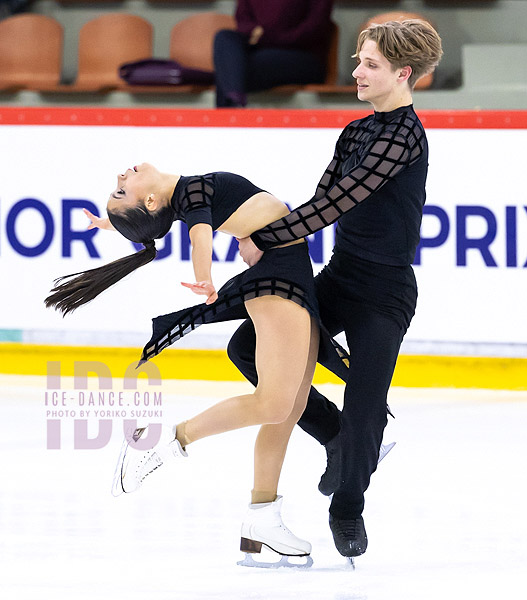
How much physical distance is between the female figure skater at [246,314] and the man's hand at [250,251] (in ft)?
0.06

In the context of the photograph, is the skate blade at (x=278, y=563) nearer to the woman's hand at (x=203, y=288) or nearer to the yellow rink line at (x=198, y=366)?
the woman's hand at (x=203, y=288)

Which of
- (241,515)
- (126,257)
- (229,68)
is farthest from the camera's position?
(229,68)

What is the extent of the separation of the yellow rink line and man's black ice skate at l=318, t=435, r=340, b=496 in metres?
2.05

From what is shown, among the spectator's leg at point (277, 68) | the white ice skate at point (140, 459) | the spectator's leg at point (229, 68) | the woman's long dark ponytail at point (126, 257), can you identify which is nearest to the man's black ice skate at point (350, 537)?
the white ice skate at point (140, 459)

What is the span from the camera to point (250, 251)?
2541 mm

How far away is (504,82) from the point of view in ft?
18.8

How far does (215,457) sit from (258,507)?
1111 millimetres

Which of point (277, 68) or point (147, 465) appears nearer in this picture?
point (147, 465)

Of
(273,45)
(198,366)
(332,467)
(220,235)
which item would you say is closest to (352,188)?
(332,467)

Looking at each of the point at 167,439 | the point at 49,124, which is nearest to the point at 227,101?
the point at 49,124

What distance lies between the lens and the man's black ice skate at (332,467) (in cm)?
271

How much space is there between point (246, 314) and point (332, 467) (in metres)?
0.46

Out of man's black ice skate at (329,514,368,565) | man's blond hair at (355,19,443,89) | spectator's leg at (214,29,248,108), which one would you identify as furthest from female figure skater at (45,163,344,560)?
spectator's leg at (214,29,248,108)

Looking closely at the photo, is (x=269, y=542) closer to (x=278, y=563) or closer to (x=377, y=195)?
(x=278, y=563)
